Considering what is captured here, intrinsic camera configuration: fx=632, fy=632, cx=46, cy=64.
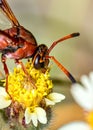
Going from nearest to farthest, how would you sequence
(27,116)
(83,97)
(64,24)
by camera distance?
(83,97), (27,116), (64,24)

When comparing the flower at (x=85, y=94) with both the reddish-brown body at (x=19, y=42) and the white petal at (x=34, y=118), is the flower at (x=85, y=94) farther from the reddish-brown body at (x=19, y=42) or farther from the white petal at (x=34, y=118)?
the reddish-brown body at (x=19, y=42)

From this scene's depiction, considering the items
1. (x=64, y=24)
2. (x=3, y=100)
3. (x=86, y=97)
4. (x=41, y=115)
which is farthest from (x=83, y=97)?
(x=64, y=24)

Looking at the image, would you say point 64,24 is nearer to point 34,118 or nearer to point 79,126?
point 34,118

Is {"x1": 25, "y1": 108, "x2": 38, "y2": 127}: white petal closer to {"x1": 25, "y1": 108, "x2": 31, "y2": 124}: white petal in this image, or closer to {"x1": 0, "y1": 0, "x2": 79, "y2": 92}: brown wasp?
{"x1": 25, "y1": 108, "x2": 31, "y2": 124}: white petal

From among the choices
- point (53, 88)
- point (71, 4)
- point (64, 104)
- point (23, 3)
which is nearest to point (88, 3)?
point (71, 4)

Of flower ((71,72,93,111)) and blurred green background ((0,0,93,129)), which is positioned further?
blurred green background ((0,0,93,129))

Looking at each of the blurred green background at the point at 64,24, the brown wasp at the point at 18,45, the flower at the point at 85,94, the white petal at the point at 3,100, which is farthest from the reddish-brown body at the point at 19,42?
the blurred green background at the point at 64,24

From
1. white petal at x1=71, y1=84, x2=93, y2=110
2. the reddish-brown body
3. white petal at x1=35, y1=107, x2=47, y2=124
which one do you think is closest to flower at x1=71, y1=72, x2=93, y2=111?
white petal at x1=71, y1=84, x2=93, y2=110
